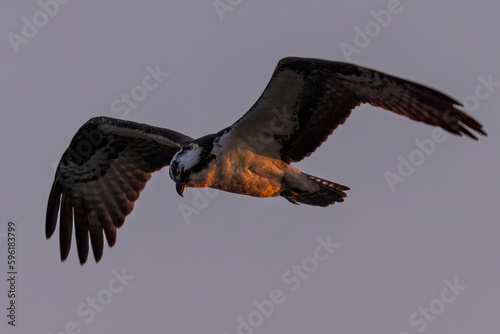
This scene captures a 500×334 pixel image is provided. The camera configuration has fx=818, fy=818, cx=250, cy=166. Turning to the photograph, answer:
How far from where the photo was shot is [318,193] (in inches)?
409

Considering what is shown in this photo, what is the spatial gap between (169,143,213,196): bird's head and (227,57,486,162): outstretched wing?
52cm

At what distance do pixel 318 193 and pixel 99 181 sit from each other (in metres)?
3.41

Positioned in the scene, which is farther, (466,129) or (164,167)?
(164,167)

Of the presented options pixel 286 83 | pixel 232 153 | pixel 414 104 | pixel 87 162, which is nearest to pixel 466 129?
pixel 414 104

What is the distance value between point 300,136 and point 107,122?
2.80m

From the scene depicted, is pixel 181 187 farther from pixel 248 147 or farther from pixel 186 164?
pixel 248 147

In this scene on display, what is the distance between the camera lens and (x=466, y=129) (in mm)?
8336

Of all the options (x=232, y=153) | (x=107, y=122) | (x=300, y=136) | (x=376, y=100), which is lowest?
(x=107, y=122)

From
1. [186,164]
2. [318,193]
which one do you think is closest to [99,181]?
[186,164]

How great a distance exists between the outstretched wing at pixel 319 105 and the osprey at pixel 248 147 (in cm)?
1

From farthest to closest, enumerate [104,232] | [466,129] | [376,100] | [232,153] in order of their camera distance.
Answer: [104,232]
[232,153]
[376,100]
[466,129]

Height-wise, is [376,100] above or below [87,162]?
above

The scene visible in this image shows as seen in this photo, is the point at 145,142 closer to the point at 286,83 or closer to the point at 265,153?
the point at 265,153

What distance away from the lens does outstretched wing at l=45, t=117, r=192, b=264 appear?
1145 cm
